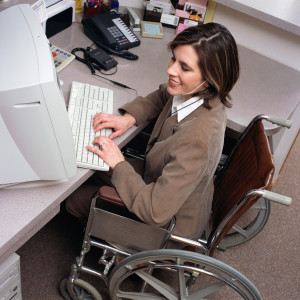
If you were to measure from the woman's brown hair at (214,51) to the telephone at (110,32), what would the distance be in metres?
0.66

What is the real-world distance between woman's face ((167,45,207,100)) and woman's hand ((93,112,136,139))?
0.23 m

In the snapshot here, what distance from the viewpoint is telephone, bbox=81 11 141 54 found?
1.88m

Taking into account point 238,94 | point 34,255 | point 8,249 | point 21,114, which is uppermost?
point 21,114

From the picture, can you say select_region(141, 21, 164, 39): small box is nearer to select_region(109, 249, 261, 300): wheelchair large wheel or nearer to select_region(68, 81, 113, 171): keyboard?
select_region(68, 81, 113, 171): keyboard

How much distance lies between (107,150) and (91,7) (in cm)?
99

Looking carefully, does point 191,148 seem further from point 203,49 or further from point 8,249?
point 8,249

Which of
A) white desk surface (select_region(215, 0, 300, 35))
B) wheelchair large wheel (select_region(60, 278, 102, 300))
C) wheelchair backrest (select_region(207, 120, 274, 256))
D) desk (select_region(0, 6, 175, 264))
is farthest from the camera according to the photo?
white desk surface (select_region(215, 0, 300, 35))

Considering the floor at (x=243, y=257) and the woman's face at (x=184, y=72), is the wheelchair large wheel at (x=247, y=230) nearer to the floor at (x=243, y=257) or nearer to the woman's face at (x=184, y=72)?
the floor at (x=243, y=257)

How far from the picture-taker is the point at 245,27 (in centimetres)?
212

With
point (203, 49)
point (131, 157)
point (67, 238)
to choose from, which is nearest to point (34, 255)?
point (67, 238)

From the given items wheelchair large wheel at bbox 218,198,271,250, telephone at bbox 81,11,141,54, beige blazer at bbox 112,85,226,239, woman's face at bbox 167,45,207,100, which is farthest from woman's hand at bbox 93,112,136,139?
wheelchair large wheel at bbox 218,198,271,250

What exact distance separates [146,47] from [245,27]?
569mm

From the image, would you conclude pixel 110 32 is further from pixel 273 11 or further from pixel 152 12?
pixel 273 11

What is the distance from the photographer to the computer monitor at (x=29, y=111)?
0.97 m
